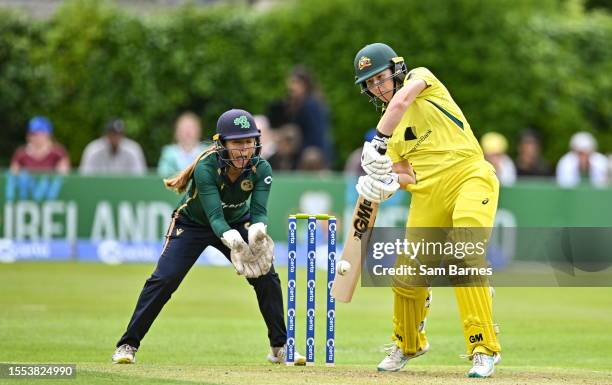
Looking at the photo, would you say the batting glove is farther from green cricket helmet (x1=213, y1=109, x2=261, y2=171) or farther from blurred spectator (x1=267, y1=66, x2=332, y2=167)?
blurred spectator (x1=267, y1=66, x2=332, y2=167)

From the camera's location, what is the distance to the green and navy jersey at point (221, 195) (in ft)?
30.6

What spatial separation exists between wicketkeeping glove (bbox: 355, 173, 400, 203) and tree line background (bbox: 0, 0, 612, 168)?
51.2ft

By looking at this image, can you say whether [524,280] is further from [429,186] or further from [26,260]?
[26,260]

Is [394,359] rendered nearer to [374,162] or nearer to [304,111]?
[374,162]

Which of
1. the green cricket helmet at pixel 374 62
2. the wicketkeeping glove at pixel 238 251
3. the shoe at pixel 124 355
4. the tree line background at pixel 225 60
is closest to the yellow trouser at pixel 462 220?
the green cricket helmet at pixel 374 62

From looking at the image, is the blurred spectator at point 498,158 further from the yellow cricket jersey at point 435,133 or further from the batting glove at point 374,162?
the batting glove at point 374,162

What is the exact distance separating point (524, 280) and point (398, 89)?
3.20m

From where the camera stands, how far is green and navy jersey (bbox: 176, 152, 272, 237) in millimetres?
9336

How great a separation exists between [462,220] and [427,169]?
0.44m

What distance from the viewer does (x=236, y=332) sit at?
12383 millimetres

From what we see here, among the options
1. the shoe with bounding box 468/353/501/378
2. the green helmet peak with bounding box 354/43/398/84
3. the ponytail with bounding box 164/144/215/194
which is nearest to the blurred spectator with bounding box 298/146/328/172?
the ponytail with bounding box 164/144/215/194

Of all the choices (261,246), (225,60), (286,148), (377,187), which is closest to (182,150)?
(286,148)

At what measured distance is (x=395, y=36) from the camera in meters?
24.9

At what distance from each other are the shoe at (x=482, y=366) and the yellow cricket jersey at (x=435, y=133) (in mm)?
1137
